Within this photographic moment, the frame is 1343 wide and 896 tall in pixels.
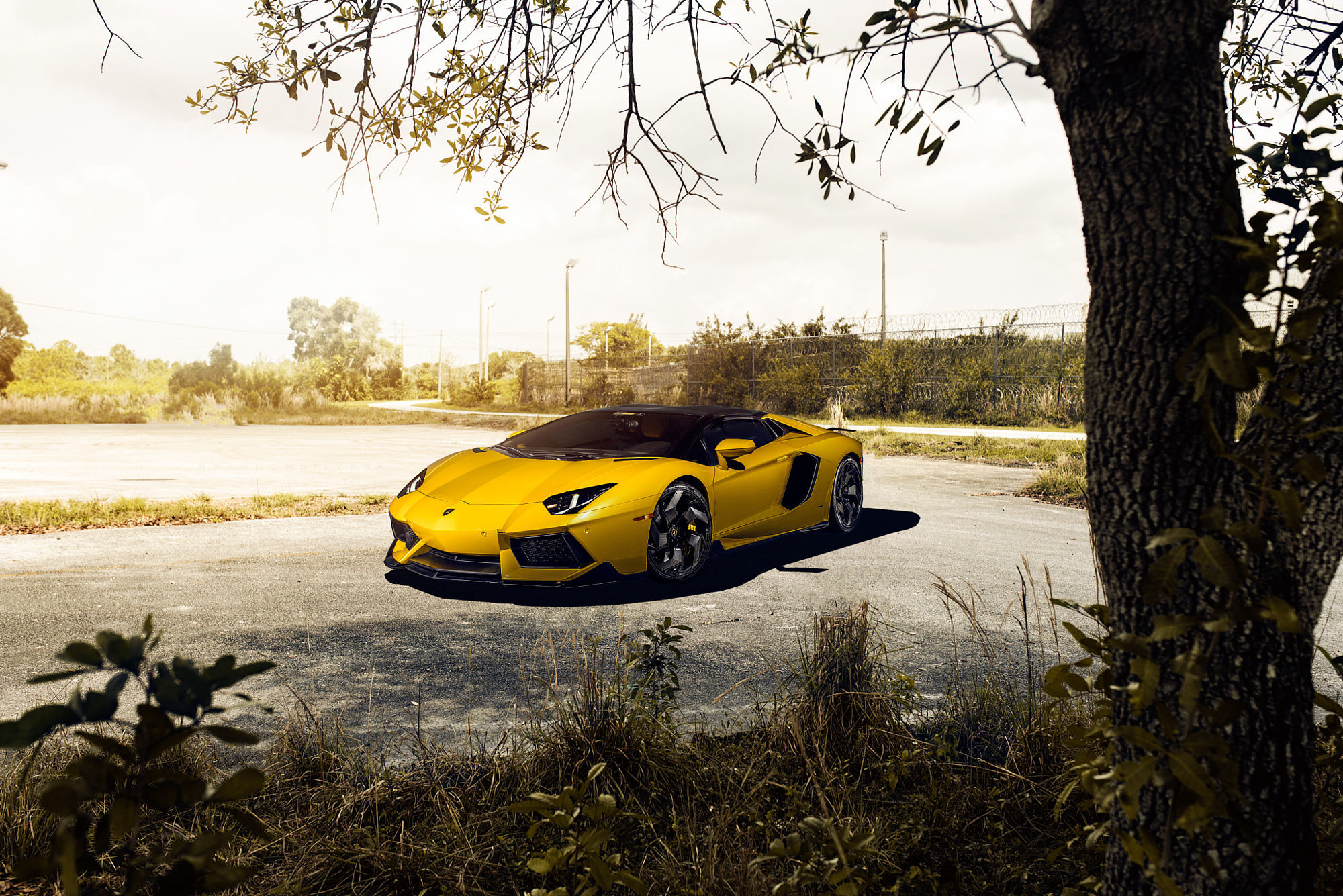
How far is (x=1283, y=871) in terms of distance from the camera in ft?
6.02

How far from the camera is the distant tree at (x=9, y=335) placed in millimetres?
48812

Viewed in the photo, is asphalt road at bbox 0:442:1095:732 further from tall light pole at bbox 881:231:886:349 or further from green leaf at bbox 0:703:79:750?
tall light pole at bbox 881:231:886:349

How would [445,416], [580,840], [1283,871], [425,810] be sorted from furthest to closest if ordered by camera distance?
[445,416] → [425,810] → [580,840] → [1283,871]

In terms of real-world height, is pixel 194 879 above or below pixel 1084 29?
below

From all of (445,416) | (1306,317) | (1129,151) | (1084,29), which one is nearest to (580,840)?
(1306,317)

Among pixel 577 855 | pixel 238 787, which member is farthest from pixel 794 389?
pixel 238 787

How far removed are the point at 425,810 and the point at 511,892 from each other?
469 mm

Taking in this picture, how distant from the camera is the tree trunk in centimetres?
179

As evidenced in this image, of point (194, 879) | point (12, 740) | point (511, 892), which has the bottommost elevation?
point (511, 892)

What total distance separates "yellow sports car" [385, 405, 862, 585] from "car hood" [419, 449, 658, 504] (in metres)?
0.01

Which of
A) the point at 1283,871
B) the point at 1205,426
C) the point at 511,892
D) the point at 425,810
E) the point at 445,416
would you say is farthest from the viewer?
the point at 445,416

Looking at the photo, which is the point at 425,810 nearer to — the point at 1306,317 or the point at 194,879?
the point at 194,879

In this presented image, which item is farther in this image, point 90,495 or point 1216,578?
point 90,495

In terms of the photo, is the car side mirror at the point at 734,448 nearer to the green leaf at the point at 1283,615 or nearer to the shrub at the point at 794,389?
the green leaf at the point at 1283,615
